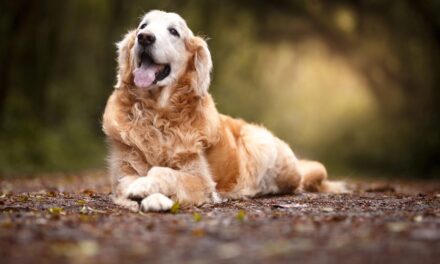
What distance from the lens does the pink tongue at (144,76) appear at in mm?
6633

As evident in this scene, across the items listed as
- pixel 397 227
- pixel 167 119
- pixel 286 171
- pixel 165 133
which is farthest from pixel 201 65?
pixel 397 227

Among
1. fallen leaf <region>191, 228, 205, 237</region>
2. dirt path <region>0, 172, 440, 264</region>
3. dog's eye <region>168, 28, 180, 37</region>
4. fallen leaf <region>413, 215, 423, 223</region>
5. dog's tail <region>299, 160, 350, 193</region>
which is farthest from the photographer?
dog's tail <region>299, 160, 350, 193</region>

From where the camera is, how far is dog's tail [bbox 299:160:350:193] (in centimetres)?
875

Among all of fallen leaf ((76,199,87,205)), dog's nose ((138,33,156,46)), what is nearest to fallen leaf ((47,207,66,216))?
fallen leaf ((76,199,87,205))

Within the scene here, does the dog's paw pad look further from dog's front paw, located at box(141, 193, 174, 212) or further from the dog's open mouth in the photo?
the dog's open mouth

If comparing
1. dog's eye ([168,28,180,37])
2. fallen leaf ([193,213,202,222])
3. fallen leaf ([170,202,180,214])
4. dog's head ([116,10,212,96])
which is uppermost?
dog's eye ([168,28,180,37])

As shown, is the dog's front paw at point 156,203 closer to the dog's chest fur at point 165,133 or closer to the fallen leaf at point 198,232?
the dog's chest fur at point 165,133

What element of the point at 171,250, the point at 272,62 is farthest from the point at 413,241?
the point at 272,62

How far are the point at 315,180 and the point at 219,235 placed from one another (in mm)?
4559

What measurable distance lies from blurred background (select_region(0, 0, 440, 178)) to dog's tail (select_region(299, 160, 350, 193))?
287 inches

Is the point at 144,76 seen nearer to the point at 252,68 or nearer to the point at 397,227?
the point at 397,227

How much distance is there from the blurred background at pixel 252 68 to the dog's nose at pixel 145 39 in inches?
327

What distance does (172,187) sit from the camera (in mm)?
6156

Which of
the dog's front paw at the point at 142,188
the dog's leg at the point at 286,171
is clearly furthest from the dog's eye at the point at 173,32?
the dog's leg at the point at 286,171
